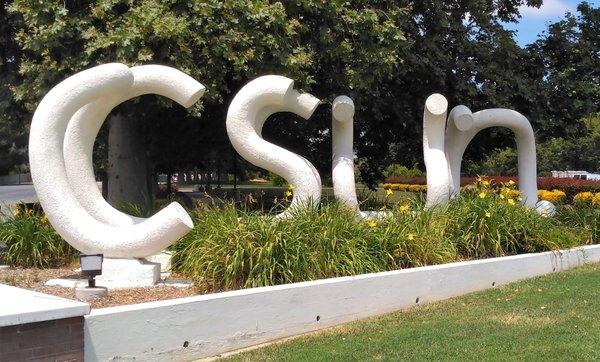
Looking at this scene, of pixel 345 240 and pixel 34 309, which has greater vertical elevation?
pixel 345 240

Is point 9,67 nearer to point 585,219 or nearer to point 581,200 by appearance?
point 585,219

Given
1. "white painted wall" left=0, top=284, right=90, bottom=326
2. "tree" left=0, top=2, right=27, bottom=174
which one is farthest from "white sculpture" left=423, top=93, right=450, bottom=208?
"tree" left=0, top=2, right=27, bottom=174

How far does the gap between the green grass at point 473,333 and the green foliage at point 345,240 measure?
804mm

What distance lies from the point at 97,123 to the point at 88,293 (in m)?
2.84

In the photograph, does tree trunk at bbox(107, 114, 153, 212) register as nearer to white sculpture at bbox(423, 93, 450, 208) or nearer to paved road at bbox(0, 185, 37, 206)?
white sculpture at bbox(423, 93, 450, 208)

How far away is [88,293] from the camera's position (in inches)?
303

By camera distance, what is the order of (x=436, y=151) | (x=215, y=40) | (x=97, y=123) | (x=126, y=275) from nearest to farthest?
1. (x=126, y=275)
2. (x=97, y=123)
3. (x=215, y=40)
4. (x=436, y=151)

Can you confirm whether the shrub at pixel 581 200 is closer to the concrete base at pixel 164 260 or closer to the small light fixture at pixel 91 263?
the concrete base at pixel 164 260

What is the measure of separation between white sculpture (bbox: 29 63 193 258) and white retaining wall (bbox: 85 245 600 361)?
146 centimetres

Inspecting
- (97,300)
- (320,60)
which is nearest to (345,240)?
(97,300)

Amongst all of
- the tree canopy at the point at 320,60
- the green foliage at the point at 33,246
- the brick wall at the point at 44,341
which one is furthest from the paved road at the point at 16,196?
the brick wall at the point at 44,341

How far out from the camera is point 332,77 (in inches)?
549

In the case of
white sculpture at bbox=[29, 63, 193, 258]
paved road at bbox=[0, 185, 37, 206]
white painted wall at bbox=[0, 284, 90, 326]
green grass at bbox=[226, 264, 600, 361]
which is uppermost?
white sculpture at bbox=[29, 63, 193, 258]

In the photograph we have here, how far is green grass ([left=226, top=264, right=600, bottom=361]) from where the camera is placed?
6477mm
